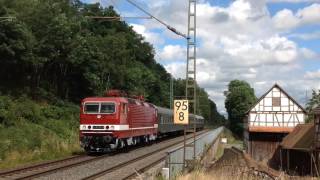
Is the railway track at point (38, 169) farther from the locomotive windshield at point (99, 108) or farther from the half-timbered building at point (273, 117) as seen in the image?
the half-timbered building at point (273, 117)

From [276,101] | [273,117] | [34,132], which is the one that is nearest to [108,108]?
[34,132]

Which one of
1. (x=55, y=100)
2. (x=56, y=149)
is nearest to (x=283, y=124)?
(x=55, y=100)

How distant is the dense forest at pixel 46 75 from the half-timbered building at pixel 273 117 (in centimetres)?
1691

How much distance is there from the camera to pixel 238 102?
387 feet

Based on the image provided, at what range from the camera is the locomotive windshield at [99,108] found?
3219 cm

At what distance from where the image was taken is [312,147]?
43.8 metres

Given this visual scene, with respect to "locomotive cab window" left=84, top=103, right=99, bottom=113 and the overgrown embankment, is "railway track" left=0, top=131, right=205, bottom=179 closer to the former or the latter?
the overgrown embankment

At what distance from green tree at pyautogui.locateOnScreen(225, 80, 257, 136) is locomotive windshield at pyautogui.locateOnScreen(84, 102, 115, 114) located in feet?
269

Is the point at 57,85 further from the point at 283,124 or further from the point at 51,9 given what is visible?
the point at 283,124

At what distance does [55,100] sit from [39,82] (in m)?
3.56

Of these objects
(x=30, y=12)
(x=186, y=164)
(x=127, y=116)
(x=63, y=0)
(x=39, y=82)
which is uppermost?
(x=63, y=0)

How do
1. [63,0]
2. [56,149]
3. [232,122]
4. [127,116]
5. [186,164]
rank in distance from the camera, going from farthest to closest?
[232,122]
[63,0]
[127,116]
[56,149]
[186,164]

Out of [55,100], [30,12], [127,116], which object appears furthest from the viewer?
[55,100]

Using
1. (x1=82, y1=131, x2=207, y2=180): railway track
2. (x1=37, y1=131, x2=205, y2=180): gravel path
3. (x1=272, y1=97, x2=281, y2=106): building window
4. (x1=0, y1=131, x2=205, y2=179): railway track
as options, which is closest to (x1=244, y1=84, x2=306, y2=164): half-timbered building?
(x1=272, y1=97, x2=281, y2=106): building window
